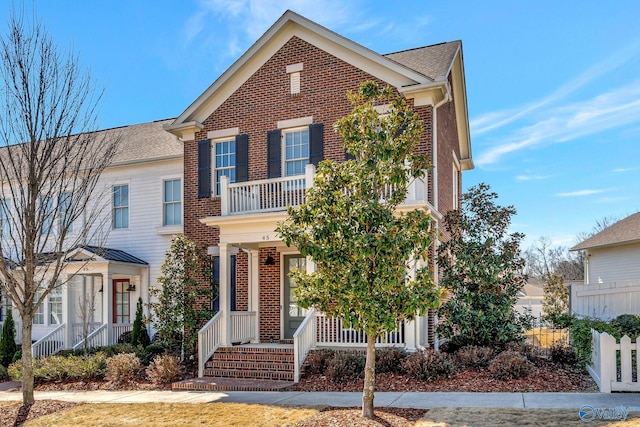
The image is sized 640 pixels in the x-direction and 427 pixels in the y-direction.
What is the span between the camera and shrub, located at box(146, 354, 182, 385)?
489 inches

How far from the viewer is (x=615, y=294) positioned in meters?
12.9

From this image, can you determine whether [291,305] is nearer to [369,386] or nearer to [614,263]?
[369,386]

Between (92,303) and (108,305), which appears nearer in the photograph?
(92,303)

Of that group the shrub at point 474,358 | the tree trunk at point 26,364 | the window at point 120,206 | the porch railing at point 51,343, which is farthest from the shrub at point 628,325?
the porch railing at point 51,343

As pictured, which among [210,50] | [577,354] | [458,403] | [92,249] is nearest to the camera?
[458,403]

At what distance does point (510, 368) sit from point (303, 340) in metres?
4.40

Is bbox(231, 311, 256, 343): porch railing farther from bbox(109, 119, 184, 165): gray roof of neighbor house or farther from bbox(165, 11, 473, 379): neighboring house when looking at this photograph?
bbox(109, 119, 184, 165): gray roof of neighbor house

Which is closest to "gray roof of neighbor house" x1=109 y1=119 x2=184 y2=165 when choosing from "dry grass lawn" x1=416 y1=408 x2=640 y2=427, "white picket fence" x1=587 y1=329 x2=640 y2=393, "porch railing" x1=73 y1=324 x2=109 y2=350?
"porch railing" x1=73 y1=324 x2=109 y2=350

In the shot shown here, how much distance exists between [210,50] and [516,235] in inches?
358

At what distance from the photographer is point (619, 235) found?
23.6 m

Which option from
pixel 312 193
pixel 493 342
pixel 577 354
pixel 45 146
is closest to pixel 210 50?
pixel 45 146

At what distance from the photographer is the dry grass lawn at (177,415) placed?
847cm

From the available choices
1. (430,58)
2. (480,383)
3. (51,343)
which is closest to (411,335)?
(480,383)

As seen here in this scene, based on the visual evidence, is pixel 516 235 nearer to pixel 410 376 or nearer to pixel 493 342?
pixel 493 342
